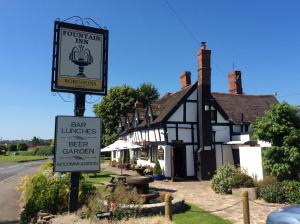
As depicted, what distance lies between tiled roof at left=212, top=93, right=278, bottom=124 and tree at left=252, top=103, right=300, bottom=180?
11507mm

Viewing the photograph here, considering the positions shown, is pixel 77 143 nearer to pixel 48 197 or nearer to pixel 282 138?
pixel 48 197

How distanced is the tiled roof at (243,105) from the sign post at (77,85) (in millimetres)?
18612

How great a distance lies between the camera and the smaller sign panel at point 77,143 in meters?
10.1

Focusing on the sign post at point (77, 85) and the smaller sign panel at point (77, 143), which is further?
the sign post at point (77, 85)

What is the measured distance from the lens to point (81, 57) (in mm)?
10906

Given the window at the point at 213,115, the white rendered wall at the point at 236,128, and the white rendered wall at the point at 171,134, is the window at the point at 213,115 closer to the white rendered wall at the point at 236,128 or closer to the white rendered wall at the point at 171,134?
the white rendered wall at the point at 236,128

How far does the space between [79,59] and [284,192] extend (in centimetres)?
1017

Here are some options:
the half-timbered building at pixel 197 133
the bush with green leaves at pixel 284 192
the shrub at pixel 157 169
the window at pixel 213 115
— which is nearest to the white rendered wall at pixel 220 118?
the half-timbered building at pixel 197 133

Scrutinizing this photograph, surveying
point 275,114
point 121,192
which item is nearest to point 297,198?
point 275,114

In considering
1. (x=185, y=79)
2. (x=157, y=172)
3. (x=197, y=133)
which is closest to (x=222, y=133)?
(x=197, y=133)

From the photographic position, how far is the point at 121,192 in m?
11.8

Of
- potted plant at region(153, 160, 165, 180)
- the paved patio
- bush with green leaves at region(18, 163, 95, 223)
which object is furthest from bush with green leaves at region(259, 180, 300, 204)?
potted plant at region(153, 160, 165, 180)

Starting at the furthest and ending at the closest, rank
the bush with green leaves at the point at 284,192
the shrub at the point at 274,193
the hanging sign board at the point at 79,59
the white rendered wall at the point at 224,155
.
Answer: the white rendered wall at the point at 224,155 < the shrub at the point at 274,193 < the bush with green leaves at the point at 284,192 < the hanging sign board at the point at 79,59

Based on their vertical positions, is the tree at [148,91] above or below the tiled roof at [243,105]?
above
